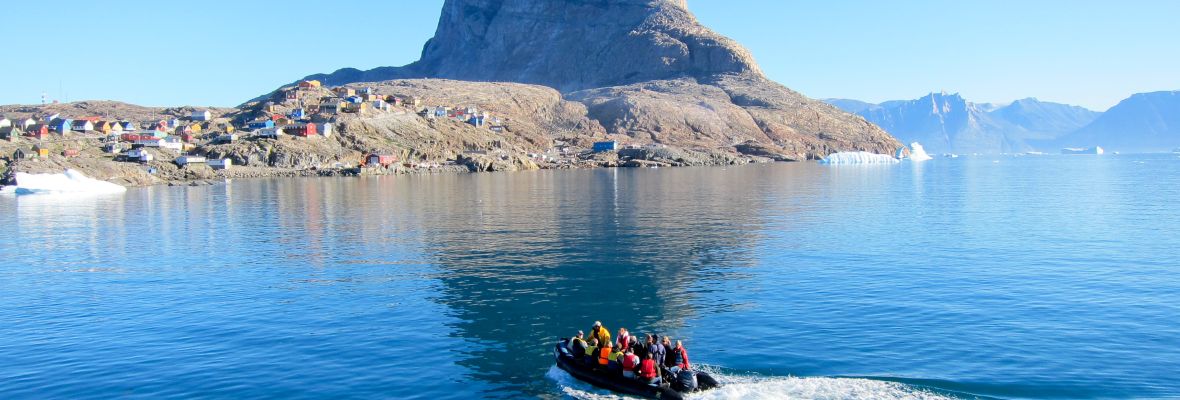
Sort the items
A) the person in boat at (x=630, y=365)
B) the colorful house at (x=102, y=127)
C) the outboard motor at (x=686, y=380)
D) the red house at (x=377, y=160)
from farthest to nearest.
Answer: the colorful house at (x=102, y=127) < the red house at (x=377, y=160) < the person in boat at (x=630, y=365) < the outboard motor at (x=686, y=380)

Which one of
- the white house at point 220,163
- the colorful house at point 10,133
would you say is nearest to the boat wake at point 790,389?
the white house at point 220,163

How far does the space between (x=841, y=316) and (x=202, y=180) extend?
457 ft

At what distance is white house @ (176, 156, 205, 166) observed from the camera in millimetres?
165500

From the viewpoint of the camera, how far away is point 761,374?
29.0m

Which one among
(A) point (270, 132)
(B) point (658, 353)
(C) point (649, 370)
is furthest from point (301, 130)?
(C) point (649, 370)

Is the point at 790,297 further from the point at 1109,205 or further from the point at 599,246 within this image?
the point at 1109,205

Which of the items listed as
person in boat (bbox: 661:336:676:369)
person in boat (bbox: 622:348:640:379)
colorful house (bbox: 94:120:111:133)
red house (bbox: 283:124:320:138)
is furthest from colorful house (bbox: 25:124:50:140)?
person in boat (bbox: 661:336:676:369)

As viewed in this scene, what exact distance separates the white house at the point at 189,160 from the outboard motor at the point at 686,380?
525ft

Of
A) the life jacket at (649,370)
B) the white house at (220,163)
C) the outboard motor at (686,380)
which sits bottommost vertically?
the outboard motor at (686,380)

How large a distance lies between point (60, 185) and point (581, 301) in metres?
A: 114

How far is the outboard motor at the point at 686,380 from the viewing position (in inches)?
A: 1065

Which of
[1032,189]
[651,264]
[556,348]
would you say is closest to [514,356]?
Answer: [556,348]

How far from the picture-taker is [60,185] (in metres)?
125

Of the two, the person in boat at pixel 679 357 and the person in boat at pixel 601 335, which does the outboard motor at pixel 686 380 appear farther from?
the person in boat at pixel 601 335
